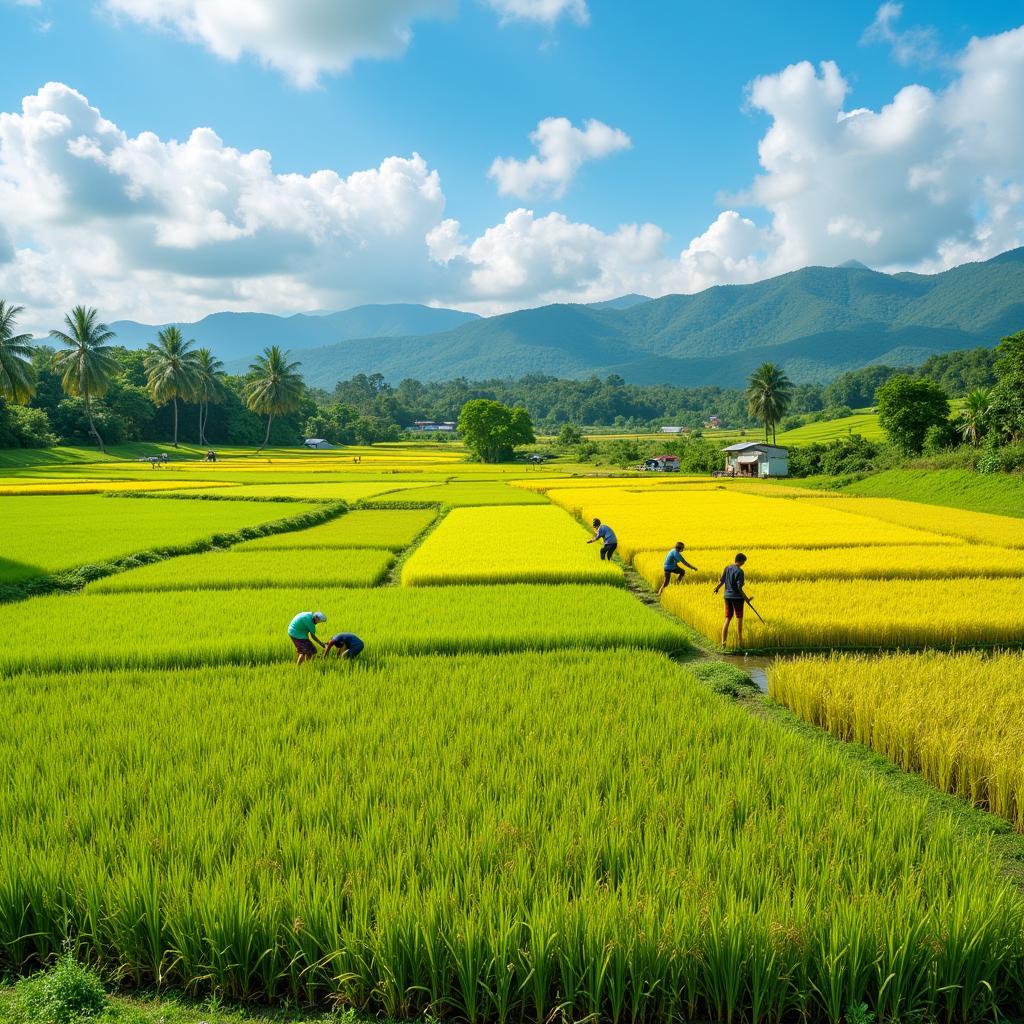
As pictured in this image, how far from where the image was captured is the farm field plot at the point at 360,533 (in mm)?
20734

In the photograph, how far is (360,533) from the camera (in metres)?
23.6

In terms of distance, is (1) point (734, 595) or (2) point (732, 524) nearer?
(1) point (734, 595)

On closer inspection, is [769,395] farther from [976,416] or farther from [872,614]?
[872,614]

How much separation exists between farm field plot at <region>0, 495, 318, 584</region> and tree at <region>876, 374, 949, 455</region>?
38.0 meters

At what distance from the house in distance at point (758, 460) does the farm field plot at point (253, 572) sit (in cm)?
5018

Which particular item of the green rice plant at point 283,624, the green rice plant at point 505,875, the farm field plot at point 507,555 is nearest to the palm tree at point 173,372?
the farm field plot at point 507,555

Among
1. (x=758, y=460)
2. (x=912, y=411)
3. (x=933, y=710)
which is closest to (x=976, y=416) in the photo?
(x=912, y=411)

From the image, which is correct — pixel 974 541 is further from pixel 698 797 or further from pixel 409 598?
pixel 698 797

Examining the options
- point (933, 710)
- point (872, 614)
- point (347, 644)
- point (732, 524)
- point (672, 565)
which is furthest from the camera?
point (732, 524)

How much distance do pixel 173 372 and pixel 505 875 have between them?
78619mm

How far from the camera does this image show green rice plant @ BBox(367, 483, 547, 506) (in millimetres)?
35188

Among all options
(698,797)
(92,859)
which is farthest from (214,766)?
(698,797)

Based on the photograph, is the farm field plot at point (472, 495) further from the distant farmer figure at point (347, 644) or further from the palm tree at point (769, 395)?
the palm tree at point (769, 395)

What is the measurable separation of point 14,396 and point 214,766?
190ft
